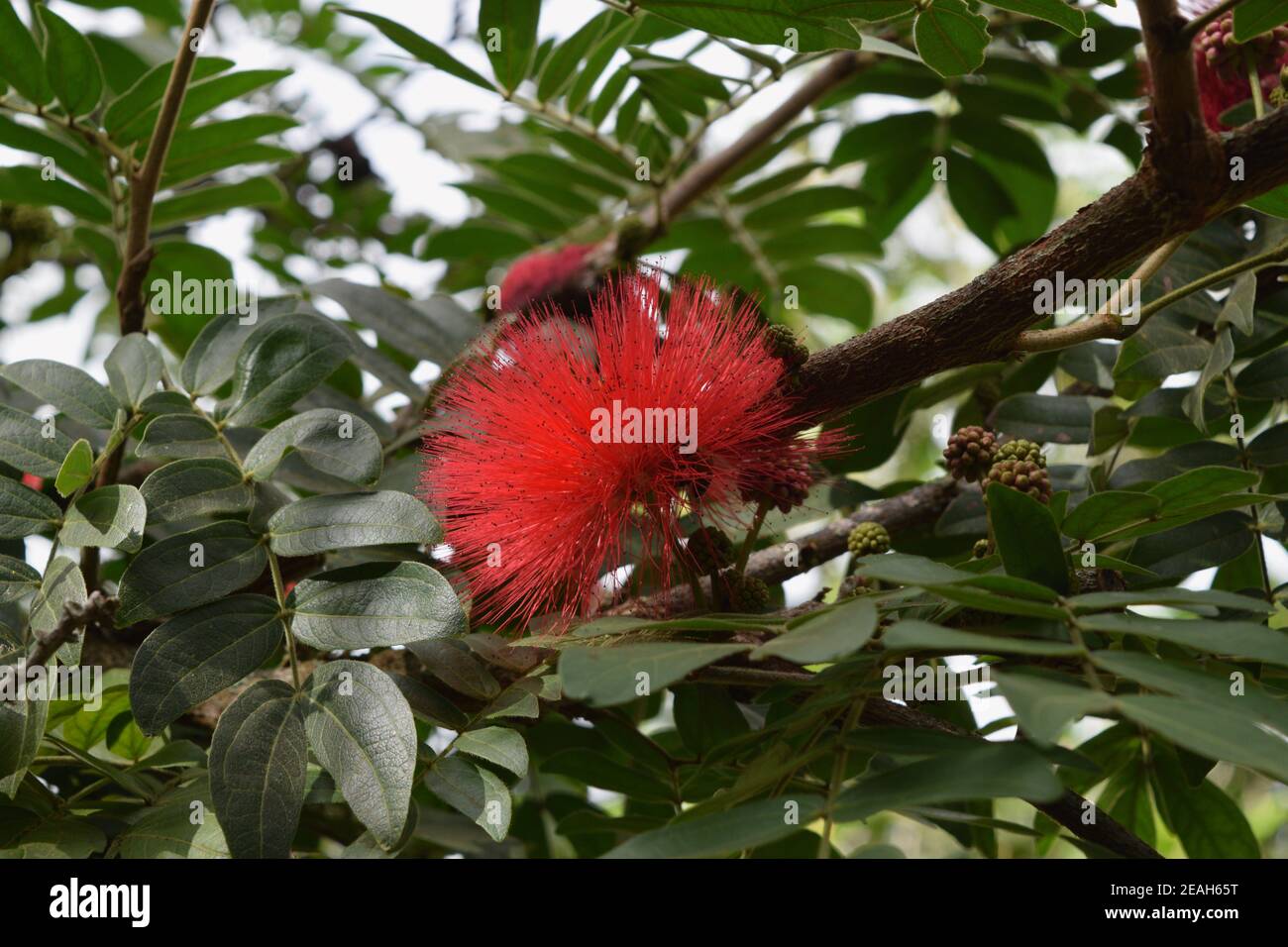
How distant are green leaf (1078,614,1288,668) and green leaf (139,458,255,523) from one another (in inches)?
41.5

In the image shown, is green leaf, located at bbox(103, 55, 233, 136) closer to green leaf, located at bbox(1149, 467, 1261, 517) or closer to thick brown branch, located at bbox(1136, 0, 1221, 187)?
thick brown branch, located at bbox(1136, 0, 1221, 187)

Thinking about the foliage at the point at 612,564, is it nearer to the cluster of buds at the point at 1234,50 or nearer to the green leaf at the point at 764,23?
the green leaf at the point at 764,23

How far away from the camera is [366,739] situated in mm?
1228

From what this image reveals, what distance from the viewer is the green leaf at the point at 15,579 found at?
4.58 ft

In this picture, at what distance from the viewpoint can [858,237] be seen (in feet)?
8.91

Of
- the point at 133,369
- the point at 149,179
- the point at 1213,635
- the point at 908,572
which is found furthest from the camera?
the point at 149,179

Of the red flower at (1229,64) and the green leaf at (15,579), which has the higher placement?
the red flower at (1229,64)

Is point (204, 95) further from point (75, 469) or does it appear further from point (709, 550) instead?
point (709, 550)

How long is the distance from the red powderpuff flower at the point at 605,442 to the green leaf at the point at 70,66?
892mm

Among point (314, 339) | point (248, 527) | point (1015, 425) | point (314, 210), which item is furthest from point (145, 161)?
point (314, 210)

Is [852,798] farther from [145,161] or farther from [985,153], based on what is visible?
[985,153]

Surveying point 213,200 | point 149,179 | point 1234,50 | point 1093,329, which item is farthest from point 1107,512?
point 213,200

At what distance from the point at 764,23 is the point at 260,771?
107cm
